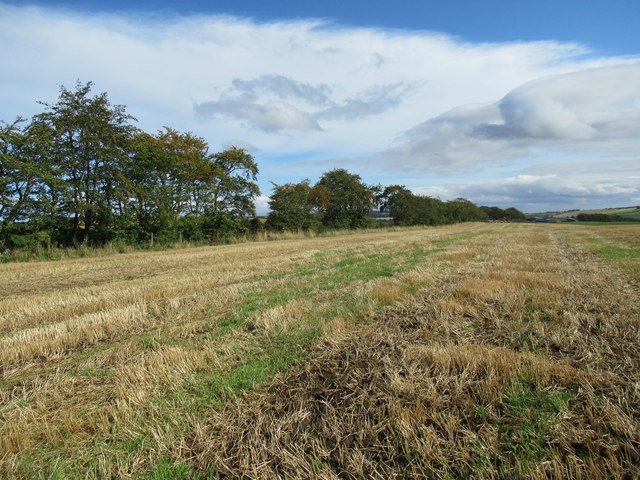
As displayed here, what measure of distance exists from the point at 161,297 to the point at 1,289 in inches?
230

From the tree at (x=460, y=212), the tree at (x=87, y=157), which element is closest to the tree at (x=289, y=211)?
the tree at (x=87, y=157)

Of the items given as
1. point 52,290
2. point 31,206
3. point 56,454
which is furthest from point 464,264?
point 31,206

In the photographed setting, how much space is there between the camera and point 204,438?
2484 mm

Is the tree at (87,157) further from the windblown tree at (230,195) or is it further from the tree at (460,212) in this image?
the tree at (460,212)

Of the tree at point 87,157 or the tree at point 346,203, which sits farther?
the tree at point 346,203

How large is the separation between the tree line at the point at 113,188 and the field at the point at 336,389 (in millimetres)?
16353

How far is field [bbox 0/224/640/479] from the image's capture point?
223 cm

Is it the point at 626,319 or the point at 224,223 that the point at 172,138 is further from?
the point at 626,319

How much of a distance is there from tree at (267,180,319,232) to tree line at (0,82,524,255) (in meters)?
0.13

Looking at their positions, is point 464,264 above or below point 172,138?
below

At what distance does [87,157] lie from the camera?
2170 centimetres

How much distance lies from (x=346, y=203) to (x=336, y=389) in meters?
50.0

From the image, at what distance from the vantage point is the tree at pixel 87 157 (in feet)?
67.4

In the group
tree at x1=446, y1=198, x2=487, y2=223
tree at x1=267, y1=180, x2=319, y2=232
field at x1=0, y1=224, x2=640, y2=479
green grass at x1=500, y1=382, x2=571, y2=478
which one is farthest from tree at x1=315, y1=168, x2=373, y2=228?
green grass at x1=500, y1=382, x2=571, y2=478
